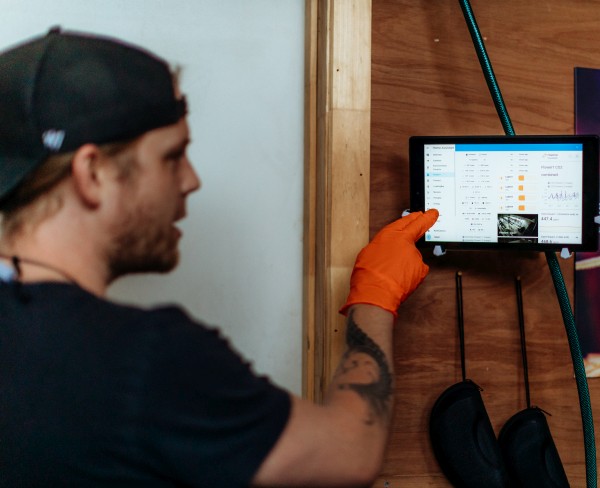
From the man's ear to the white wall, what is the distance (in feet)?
1.42

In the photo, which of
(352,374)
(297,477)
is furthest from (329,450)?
(352,374)

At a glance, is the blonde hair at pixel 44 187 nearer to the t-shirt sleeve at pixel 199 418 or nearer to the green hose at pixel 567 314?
the t-shirt sleeve at pixel 199 418

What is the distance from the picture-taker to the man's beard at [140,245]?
2.32 feet

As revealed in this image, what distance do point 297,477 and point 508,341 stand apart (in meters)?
0.67

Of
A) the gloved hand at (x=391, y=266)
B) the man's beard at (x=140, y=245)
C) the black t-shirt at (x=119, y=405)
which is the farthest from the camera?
the gloved hand at (x=391, y=266)

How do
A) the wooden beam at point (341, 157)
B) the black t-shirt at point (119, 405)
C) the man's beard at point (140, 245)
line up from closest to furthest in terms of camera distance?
the black t-shirt at point (119, 405) → the man's beard at point (140, 245) → the wooden beam at point (341, 157)

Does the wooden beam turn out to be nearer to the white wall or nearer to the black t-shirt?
the white wall

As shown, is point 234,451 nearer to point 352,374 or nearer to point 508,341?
point 352,374

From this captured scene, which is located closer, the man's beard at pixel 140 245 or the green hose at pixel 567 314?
the man's beard at pixel 140 245

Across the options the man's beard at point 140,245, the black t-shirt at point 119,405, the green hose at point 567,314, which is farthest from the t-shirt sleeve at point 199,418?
the green hose at point 567,314

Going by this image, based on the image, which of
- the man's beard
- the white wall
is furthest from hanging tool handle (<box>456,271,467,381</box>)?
the man's beard

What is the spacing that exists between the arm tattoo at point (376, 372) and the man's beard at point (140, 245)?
0.27 metres

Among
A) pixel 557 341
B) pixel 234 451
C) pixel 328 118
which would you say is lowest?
pixel 557 341

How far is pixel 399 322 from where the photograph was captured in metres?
1.12
